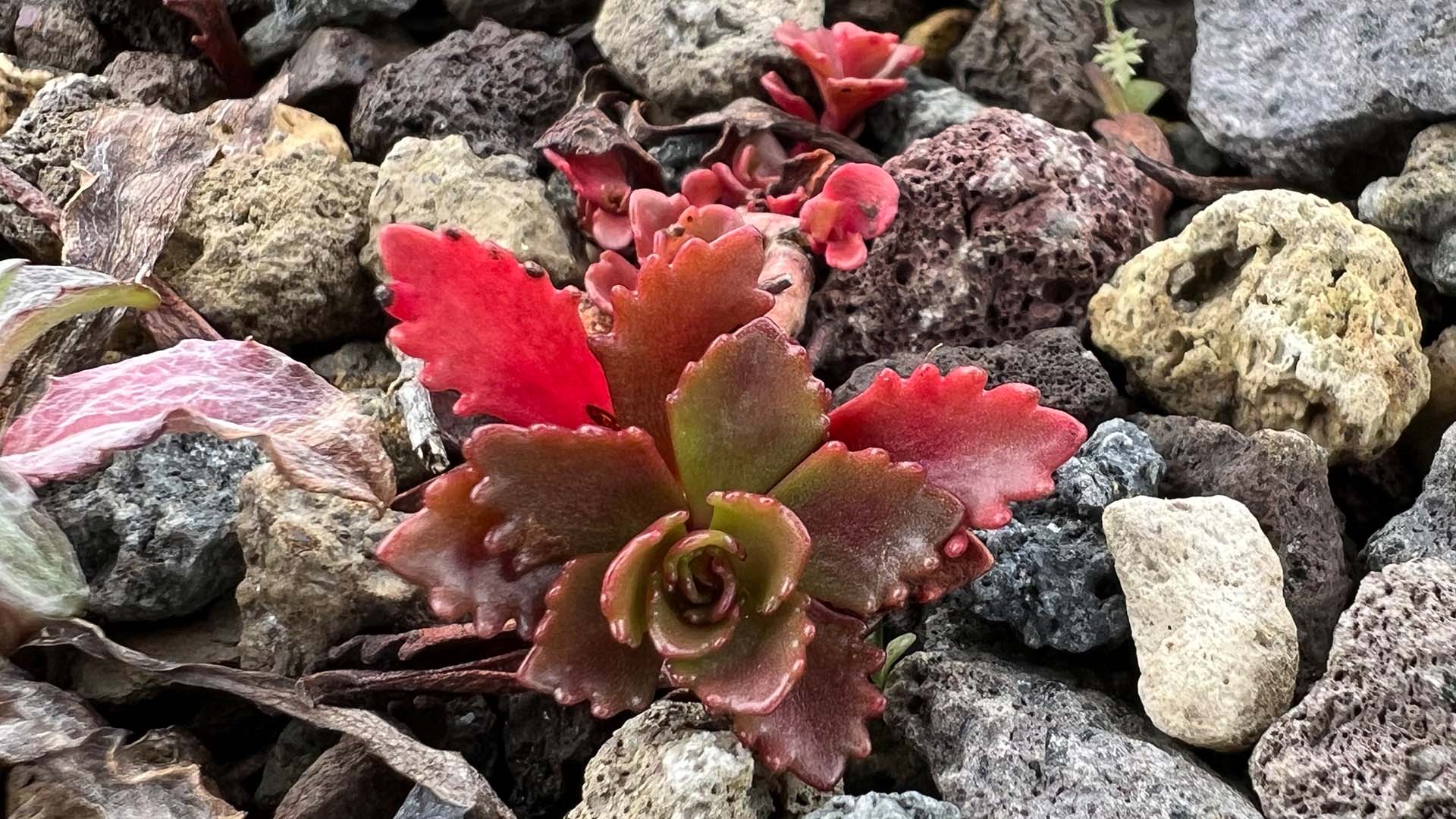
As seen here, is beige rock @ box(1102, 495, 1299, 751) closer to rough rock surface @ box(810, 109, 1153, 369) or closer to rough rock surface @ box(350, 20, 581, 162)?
rough rock surface @ box(810, 109, 1153, 369)

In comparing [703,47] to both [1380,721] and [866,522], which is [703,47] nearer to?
[866,522]

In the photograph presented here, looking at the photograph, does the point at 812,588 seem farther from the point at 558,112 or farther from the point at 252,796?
the point at 558,112

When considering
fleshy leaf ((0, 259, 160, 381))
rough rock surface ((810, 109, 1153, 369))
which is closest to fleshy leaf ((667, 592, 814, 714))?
rough rock surface ((810, 109, 1153, 369))

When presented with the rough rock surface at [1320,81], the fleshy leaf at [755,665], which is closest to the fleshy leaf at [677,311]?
the fleshy leaf at [755,665]

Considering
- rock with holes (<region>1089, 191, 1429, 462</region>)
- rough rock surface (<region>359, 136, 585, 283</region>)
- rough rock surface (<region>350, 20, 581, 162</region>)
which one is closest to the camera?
rock with holes (<region>1089, 191, 1429, 462</region>)

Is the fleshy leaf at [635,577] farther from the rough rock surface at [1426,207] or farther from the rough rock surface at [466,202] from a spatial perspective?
the rough rock surface at [1426,207]

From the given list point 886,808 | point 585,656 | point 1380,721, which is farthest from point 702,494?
point 1380,721
